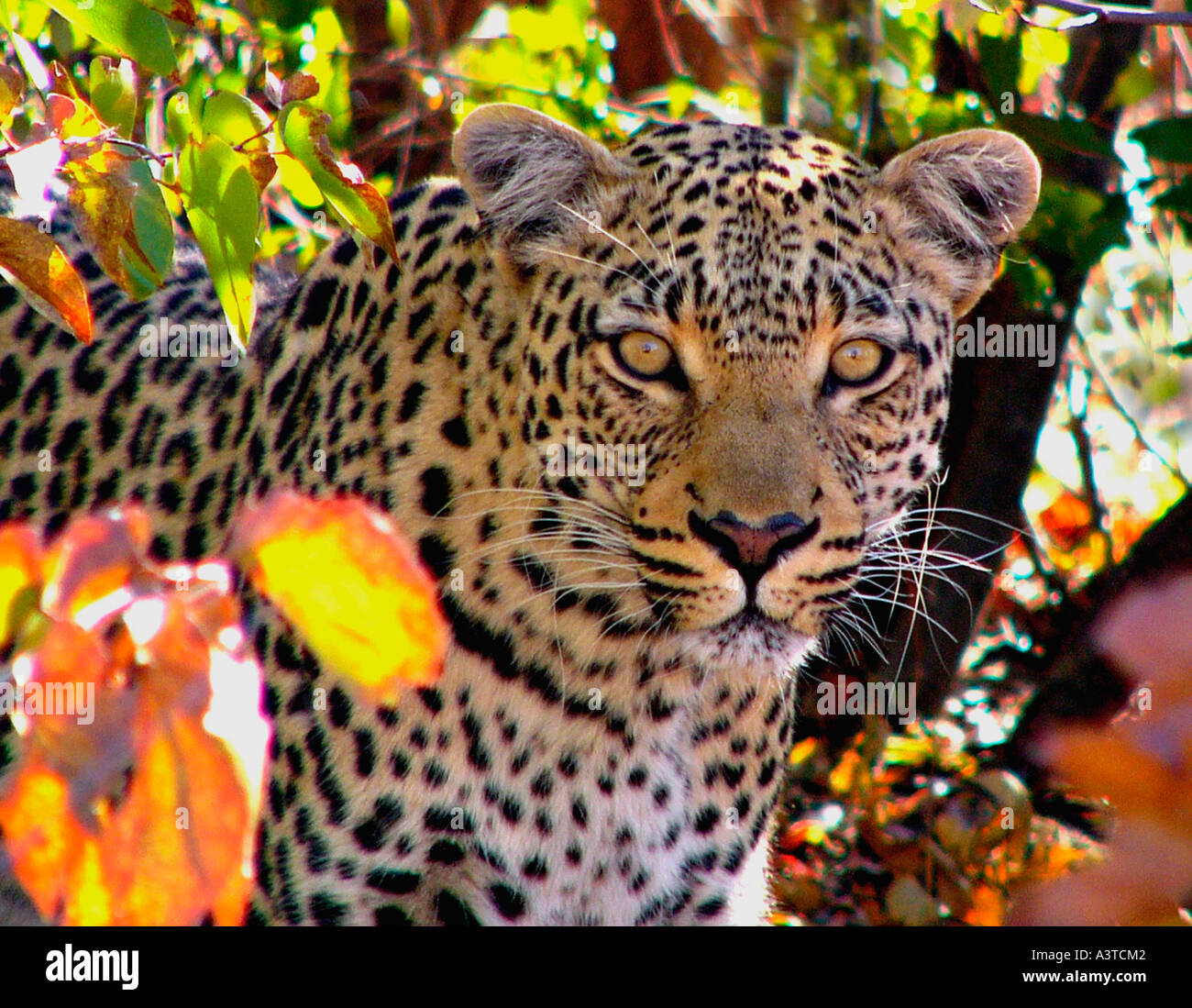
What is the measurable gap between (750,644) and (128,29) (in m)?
1.75

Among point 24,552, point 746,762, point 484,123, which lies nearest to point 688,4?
point 484,123

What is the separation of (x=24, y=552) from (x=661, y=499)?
1.96 meters

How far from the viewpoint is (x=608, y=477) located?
3.32 meters

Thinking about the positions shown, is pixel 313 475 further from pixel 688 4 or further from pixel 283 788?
pixel 688 4

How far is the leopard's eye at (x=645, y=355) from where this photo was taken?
10.9 feet

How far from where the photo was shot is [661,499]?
3184 mm

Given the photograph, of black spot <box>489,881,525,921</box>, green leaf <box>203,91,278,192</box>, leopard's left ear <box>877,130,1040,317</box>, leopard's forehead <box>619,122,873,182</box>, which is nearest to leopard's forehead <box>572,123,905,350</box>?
leopard's forehead <box>619,122,873,182</box>

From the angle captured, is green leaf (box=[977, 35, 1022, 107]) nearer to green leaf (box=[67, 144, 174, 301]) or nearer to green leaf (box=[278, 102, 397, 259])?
green leaf (box=[278, 102, 397, 259])

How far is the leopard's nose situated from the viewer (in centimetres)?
305

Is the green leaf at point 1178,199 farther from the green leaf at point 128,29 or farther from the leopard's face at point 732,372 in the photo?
the green leaf at point 128,29

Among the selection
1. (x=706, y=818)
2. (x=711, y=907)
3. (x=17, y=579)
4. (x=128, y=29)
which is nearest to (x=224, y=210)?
(x=128, y=29)

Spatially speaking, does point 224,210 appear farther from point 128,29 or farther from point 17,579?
point 17,579

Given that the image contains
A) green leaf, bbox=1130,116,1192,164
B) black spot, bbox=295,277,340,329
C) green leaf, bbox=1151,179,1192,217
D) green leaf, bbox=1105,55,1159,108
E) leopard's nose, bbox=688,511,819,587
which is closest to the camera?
leopard's nose, bbox=688,511,819,587
